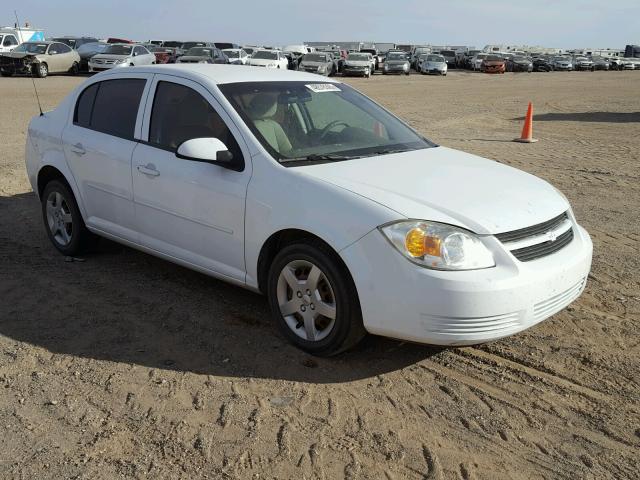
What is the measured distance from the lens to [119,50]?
102 feet

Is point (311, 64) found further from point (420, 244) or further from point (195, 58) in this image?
point (420, 244)

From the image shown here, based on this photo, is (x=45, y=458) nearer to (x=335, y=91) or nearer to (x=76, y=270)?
(x=76, y=270)

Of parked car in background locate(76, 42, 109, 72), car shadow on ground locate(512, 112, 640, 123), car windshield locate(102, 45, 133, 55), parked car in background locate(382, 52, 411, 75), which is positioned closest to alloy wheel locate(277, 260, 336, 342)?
car shadow on ground locate(512, 112, 640, 123)

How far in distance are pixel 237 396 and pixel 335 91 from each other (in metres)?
2.66

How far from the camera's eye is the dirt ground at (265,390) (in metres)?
3.12

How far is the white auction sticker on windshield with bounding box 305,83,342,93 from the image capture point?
5.15 meters

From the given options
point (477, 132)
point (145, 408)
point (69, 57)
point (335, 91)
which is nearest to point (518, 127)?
A: point (477, 132)

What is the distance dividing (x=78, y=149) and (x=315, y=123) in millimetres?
2082

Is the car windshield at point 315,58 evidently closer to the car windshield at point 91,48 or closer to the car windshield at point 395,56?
the car windshield at point 395,56

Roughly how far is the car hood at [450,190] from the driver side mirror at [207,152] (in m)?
0.53

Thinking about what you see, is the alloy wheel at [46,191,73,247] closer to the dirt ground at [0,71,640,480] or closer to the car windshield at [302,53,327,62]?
the dirt ground at [0,71,640,480]

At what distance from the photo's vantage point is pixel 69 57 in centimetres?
3175

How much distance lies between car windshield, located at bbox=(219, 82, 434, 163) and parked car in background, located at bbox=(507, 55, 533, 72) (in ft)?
196

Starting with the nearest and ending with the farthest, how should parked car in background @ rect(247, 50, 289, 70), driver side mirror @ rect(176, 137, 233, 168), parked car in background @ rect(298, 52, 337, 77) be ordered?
driver side mirror @ rect(176, 137, 233, 168)
parked car in background @ rect(247, 50, 289, 70)
parked car in background @ rect(298, 52, 337, 77)
